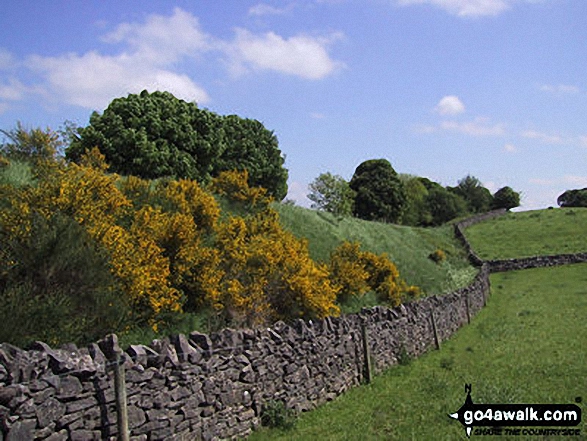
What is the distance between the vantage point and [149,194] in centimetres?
1928

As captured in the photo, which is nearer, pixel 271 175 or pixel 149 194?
pixel 149 194

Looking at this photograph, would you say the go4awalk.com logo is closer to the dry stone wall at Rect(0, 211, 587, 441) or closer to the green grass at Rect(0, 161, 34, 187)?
the dry stone wall at Rect(0, 211, 587, 441)


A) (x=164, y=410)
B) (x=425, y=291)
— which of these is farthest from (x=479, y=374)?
(x=425, y=291)

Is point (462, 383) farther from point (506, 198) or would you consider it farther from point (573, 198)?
point (573, 198)

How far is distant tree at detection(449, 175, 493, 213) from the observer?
109 m

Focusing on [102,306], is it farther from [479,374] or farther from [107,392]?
[479,374]

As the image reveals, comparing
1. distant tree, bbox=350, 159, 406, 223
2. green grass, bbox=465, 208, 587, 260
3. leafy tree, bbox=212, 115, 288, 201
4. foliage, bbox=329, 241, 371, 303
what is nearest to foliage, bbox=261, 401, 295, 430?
foliage, bbox=329, 241, 371, 303

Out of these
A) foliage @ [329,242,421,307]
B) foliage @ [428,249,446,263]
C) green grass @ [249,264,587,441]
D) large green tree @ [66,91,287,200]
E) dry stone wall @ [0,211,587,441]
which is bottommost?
green grass @ [249,264,587,441]

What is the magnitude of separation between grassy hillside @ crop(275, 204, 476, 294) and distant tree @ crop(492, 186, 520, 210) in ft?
194

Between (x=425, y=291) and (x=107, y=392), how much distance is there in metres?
27.3

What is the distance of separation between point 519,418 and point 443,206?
89.1 metres

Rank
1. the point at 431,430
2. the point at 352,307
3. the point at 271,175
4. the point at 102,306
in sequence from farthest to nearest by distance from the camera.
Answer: the point at 271,175
the point at 352,307
the point at 102,306
the point at 431,430

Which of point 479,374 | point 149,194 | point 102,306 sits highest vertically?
point 149,194

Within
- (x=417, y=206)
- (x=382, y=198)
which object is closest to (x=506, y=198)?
(x=417, y=206)
